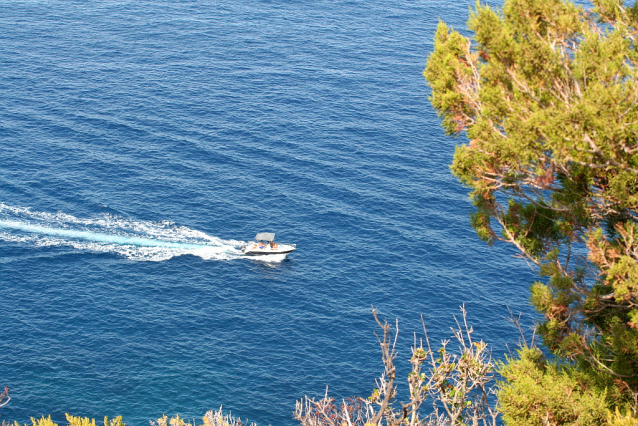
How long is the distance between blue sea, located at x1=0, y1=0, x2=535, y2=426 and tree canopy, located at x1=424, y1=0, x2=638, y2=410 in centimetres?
6364

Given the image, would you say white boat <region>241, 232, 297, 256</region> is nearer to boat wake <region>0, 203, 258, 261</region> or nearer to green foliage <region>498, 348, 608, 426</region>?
boat wake <region>0, 203, 258, 261</region>

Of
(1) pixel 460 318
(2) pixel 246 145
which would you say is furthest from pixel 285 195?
(1) pixel 460 318

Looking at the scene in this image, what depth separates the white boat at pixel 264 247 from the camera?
116812 mm

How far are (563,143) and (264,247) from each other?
94.9 m

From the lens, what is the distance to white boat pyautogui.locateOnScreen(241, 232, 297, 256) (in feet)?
383

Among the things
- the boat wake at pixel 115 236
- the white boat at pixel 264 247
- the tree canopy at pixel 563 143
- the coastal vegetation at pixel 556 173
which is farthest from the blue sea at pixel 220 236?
the tree canopy at pixel 563 143

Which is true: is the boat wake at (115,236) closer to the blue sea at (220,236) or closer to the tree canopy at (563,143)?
the blue sea at (220,236)

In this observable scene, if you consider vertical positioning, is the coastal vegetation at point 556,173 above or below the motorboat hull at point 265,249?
above

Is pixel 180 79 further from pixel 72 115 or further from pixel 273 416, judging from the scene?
pixel 273 416

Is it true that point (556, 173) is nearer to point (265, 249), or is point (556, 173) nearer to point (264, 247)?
point (265, 249)

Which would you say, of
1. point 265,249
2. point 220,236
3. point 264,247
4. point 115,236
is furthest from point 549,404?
point 115,236

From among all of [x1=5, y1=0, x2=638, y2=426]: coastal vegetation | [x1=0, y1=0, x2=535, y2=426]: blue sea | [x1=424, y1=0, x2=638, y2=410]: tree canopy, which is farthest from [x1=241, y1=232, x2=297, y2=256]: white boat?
[x1=5, y1=0, x2=638, y2=426]: coastal vegetation

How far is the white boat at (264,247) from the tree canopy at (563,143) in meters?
86.3

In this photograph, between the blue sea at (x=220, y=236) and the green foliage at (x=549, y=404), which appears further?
the blue sea at (x=220, y=236)
